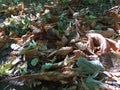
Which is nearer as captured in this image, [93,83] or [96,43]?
[93,83]

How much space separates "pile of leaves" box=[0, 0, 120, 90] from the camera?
246 cm

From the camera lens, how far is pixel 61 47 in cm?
288

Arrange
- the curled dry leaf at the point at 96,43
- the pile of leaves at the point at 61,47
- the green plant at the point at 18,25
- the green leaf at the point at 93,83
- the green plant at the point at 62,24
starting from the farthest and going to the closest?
the green plant at the point at 18,25, the green plant at the point at 62,24, the curled dry leaf at the point at 96,43, the pile of leaves at the point at 61,47, the green leaf at the point at 93,83

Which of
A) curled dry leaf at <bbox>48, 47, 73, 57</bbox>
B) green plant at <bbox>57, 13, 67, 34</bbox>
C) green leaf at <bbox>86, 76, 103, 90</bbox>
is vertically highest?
green plant at <bbox>57, 13, 67, 34</bbox>

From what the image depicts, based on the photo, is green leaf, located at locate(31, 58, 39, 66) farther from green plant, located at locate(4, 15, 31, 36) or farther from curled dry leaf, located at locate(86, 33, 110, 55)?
green plant, located at locate(4, 15, 31, 36)

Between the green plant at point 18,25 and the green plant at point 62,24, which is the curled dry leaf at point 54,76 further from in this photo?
the green plant at point 18,25

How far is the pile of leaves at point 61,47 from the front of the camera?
2461 millimetres

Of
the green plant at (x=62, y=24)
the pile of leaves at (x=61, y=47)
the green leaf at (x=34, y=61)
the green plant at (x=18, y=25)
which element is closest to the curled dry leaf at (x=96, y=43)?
the pile of leaves at (x=61, y=47)

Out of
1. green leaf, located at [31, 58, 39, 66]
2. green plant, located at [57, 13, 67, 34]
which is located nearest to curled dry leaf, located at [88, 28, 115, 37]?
green plant, located at [57, 13, 67, 34]

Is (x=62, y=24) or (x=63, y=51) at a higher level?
(x=62, y=24)

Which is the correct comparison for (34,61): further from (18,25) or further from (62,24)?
(18,25)

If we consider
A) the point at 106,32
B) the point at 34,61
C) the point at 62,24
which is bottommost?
the point at 34,61

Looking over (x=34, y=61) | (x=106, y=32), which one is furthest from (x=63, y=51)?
(x=106, y=32)

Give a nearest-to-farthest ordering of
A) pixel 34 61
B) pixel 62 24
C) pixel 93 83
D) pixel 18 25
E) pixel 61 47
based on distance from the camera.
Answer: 1. pixel 93 83
2. pixel 34 61
3. pixel 61 47
4. pixel 62 24
5. pixel 18 25
